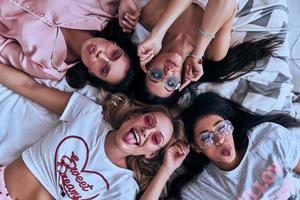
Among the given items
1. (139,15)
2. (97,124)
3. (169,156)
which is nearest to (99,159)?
(97,124)

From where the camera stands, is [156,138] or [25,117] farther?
[25,117]

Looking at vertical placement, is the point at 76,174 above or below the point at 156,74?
below

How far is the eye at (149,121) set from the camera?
1323mm

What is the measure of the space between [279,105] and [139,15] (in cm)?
55

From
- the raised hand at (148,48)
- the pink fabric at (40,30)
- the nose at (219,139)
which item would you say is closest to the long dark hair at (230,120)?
the nose at (219,139)

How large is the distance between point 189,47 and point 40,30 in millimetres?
488

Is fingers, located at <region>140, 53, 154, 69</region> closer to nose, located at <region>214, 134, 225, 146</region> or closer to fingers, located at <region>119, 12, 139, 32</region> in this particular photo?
fingers, located at <region>119, 12, 139, 32</region>

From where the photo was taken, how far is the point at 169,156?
4.57 ft

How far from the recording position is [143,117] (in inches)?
52.8

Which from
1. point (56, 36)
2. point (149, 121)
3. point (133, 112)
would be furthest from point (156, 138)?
point (56, 36)

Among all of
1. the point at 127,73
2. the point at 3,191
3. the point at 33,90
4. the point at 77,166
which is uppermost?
the point at 127,73

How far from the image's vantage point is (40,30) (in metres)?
1.48

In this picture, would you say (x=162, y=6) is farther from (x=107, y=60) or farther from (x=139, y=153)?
(x=139, y=153)

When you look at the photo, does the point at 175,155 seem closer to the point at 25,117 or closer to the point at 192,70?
the point at 192,70
